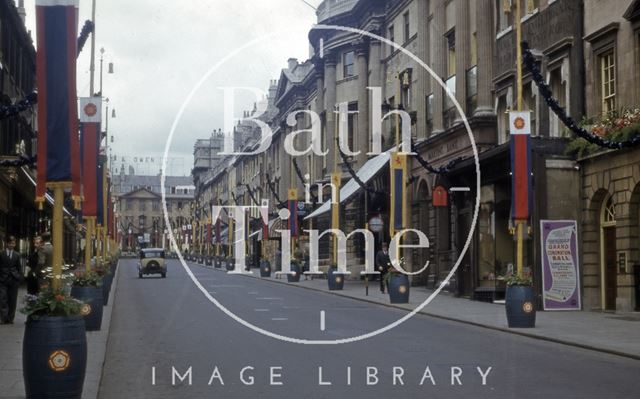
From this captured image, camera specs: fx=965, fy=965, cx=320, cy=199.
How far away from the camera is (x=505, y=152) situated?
102 ft

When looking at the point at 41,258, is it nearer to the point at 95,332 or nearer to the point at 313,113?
the point at 95,332

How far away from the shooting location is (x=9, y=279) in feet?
72.2

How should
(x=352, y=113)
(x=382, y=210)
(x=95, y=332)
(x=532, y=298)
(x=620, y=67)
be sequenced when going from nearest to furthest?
1. (x=95, y=332)
2. (x=532, y=298)
3. (x=620, y=67)
4. (x=382, y=210)
5. (x=352, y=113)

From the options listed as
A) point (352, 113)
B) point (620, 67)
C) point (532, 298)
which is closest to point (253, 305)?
point (532, 298)

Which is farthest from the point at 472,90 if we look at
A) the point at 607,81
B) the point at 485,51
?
the point at 607,81

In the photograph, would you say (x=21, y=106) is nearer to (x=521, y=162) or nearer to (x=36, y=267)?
(x=36, y=267)

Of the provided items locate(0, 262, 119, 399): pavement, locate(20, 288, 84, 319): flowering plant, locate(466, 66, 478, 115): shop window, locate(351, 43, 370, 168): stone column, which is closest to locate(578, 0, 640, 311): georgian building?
locate(466, 66, 478, 115): shop window

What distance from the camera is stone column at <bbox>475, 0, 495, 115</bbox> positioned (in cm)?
3647

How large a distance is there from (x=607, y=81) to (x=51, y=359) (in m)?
21.7

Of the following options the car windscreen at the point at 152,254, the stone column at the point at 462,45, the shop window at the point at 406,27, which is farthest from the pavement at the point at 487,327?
the car windscreen at the point at 152,254

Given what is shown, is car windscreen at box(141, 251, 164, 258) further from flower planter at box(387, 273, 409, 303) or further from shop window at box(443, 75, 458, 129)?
flower planter at box(387, 273, 409, 303)

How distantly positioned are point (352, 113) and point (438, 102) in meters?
16.6

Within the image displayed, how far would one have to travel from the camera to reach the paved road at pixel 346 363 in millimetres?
12266

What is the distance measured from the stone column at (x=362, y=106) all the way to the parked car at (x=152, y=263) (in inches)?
614
